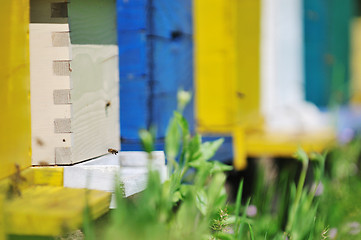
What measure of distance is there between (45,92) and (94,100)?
15 cm

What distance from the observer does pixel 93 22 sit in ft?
4.66

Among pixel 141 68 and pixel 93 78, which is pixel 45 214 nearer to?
pixel 93 78

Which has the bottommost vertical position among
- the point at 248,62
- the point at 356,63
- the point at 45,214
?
the point at 45,214

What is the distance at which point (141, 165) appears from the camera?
1.46m

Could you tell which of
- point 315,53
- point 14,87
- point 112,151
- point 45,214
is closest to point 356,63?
point 315,53

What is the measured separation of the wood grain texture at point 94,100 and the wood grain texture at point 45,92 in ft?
0.11

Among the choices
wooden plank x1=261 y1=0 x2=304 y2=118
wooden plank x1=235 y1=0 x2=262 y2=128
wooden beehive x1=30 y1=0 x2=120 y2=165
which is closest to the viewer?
wooden beehive x1=30 y1=0 x2=120 y2=165

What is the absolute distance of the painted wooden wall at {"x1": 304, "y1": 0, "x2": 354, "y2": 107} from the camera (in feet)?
12.9

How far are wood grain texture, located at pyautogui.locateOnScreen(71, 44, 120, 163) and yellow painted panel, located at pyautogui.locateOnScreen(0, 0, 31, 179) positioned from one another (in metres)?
0.13

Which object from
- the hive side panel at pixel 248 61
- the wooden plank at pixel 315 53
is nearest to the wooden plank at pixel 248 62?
the hive side panel at pixel 248 61

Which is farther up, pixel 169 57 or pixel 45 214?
pixel 169 57

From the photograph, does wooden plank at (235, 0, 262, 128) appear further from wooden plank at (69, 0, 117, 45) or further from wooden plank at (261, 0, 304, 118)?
wooden plank at (69, 0, 117, 45)

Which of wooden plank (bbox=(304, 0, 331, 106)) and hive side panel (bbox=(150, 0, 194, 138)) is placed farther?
wooden plank (bbox=(304, 0, 331, 106))

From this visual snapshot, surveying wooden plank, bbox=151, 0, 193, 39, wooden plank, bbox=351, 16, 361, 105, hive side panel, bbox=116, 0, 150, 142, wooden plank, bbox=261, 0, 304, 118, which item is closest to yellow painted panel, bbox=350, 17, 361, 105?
wooden plank, bbox=351, 16, 361, 105
